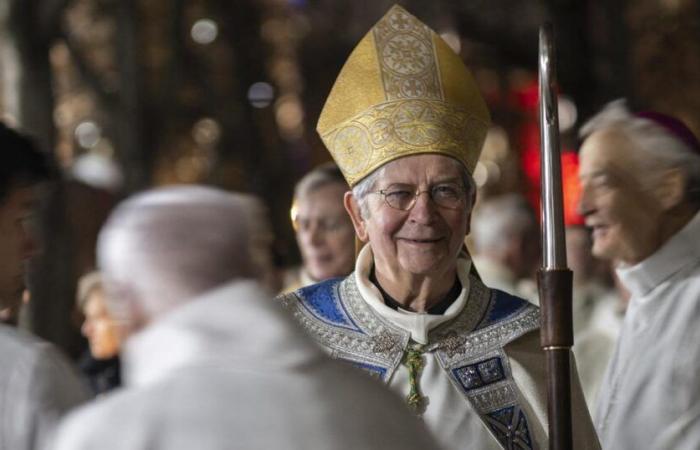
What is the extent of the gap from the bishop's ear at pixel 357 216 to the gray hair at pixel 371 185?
21mm

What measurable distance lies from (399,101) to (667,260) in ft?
3.80

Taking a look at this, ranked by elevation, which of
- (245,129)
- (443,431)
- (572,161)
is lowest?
(245,129)

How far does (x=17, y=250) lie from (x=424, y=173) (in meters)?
1.56

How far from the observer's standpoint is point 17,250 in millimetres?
4727

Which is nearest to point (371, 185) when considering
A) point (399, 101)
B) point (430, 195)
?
point (430, 195)

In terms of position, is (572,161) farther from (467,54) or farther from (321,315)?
(467,54)

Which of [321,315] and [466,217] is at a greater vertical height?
[466,217]

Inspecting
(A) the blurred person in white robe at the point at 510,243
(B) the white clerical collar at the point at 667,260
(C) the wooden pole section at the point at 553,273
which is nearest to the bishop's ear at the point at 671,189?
(B) the white clerical collar at the point at 667,260

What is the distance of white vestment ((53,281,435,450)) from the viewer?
3.42 metres

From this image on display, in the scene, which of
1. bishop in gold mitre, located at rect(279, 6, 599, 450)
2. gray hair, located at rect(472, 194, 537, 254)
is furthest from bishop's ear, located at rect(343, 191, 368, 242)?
gray hair, located at rect(472, 194, 537, 254)

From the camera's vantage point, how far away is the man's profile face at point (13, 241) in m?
4.69

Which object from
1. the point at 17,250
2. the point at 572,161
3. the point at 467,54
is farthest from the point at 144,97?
the point at 17,250

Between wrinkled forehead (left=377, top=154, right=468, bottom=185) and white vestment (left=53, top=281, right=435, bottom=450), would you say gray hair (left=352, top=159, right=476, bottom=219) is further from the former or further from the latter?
white vestment (left=53, top=281, right=435, bottom=450)

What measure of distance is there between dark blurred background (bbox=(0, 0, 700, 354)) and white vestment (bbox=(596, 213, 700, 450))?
0.79 m
